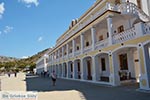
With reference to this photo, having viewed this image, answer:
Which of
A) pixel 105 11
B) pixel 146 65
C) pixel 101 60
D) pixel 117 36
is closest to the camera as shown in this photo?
pixel 146 65

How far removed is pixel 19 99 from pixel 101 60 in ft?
56.3

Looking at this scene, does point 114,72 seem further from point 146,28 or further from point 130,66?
point 146,28

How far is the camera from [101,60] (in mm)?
21266

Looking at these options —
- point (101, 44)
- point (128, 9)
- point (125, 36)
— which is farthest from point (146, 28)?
point (101, 44)

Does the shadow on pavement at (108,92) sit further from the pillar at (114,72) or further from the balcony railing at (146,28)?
the balcony railing at (146,28)

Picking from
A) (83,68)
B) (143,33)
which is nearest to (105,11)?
(143,33)

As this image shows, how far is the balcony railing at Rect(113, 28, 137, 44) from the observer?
1167cm

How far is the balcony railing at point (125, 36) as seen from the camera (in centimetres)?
1167

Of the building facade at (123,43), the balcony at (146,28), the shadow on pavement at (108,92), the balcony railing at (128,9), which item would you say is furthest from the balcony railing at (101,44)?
the balcony at (146,28)

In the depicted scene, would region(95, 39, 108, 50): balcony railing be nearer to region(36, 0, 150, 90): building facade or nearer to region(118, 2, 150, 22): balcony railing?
region(36, 0, 150, 90): building facade

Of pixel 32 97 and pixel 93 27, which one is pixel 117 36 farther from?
pixel 32 97

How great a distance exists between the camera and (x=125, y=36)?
41.0 ft

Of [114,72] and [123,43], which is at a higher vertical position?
[123,43]

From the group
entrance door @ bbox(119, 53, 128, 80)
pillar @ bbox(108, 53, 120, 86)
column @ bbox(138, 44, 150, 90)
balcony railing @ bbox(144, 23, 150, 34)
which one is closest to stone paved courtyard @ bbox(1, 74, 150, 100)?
column @ bbox(138, 44, 150, 90)
